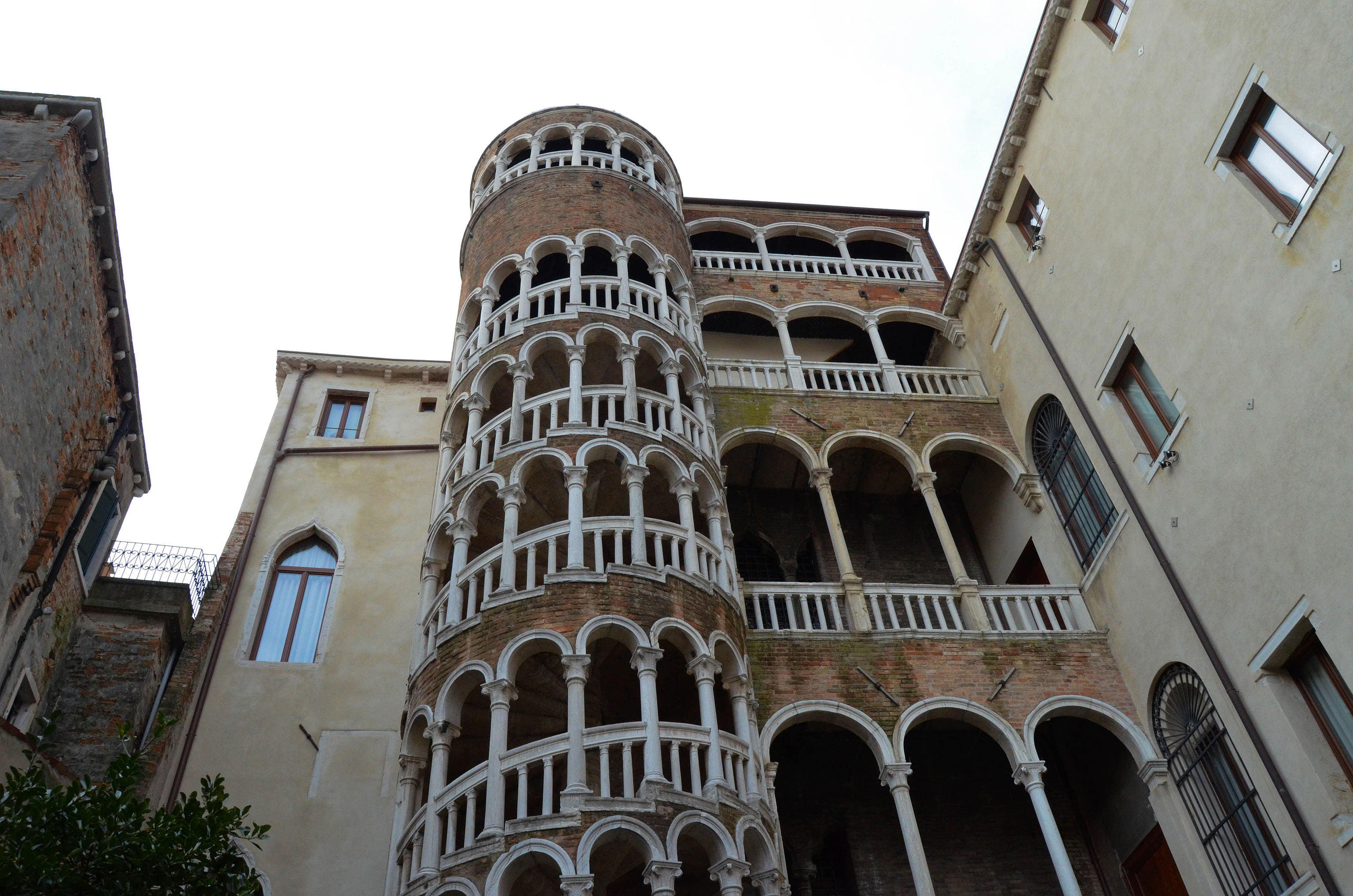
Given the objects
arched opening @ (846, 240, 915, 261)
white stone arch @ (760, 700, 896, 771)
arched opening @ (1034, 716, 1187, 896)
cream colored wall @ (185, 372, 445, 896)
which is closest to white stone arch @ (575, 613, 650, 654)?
white stone arch @ (760, 700, 896, 771)

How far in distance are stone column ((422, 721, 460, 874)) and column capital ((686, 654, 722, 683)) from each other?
2.90 metres

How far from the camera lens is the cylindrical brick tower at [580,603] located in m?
11.0

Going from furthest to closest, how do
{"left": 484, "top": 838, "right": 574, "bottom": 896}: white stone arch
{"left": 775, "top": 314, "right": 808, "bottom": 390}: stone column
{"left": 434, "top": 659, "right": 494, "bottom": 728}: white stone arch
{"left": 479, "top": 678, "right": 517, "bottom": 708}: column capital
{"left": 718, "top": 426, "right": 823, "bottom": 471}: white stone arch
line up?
{"left": 775, "top": 314, "right": 808, "bottom": 390}: stone column < {"left": 718, "top": 426, "right": 823, "bottom": 471}: white stone arch < {"left": 434, "top": 659, "right": 494, "bottom": 728}: white stone arch < {"left": 479, "top": 678, "right": 517, "bottom": 708}: column capital < {"left": 484, "top": 838, "right": 574, "bottom": 896}: white stone arch

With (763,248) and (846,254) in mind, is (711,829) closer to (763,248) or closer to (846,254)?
(763,248)

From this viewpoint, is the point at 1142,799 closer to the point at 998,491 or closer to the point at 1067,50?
the point at 998,491

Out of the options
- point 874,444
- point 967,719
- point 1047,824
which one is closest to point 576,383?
point 874,444

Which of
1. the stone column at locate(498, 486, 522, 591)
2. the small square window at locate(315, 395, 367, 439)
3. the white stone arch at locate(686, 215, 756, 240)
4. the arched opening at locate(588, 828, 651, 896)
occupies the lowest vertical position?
the arched opening at locate(588, 828, 651, 896)

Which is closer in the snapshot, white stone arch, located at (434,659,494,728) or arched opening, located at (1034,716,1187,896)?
white stone arch, located at (434,659,494,728)

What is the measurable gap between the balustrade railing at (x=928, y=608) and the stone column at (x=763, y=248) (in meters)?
8.72

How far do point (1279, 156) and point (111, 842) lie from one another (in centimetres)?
1326

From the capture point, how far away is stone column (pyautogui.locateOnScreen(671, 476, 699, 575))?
1372cm

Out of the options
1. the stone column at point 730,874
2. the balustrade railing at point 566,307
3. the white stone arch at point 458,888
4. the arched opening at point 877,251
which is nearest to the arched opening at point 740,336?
the balustrade railing at point 566,307

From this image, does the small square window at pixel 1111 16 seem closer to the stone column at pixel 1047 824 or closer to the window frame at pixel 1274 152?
the window frame at pixel 1274 152

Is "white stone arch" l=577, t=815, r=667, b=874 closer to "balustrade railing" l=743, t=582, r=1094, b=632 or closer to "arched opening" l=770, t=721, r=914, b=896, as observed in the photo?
"arched opening" l=770, t=721, r=914, b=896
